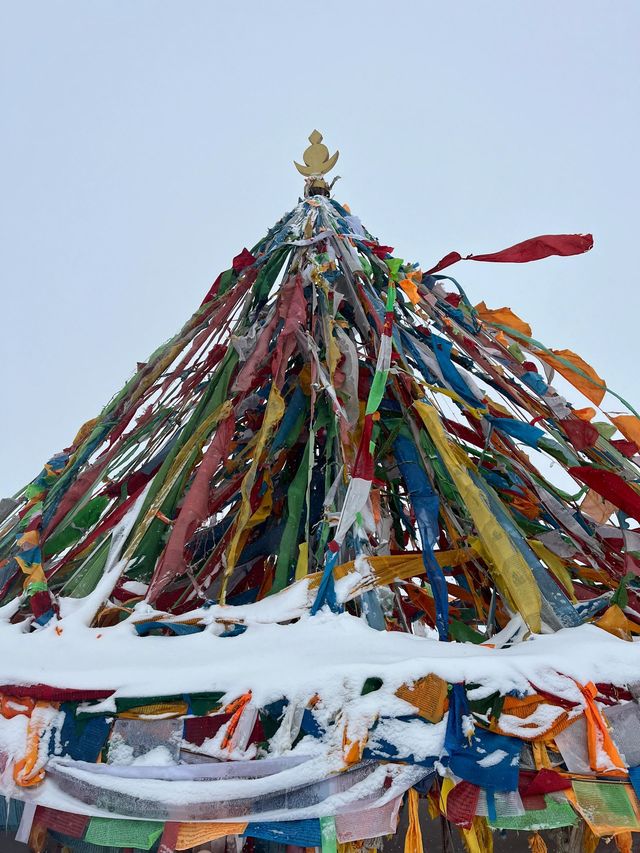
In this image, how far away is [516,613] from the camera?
110 inches

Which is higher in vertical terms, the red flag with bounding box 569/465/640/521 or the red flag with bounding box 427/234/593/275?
the red flag with bounding box 427/234/593/275

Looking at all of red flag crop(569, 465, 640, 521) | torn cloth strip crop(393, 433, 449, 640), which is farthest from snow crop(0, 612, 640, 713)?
red flag crop(569, 465, 640, 521)

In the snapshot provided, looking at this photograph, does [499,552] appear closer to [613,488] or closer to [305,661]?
[613,488]

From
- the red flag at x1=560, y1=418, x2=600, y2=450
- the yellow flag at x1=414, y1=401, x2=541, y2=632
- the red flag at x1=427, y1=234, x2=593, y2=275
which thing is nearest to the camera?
the yellow flag at x1=414, y1=401, x2=541, y2=632

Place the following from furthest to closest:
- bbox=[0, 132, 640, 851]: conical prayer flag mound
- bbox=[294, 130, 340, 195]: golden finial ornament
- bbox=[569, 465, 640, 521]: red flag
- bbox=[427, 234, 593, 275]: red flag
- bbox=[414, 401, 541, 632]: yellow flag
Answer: bbox=[294, 130, 340, 195]: golden finial ornament < bbox=[427, 234, 593, 275]: red flag < bbox=[569, 465, 640, 521]: red flag < bbox=[414, 401, 541, 632]: yellow flag < bbox=[0, 132, 640, 851]: conical prayer flag mound

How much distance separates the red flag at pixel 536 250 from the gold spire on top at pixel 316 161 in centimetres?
155

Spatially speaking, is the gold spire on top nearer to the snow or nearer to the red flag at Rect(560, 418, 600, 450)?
the red flag at Rect(560, 418, 600, 450)

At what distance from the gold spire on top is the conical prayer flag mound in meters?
0.93

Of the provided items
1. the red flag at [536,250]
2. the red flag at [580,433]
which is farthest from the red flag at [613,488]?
the red flag at [536,250]

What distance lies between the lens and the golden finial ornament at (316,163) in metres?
5.39

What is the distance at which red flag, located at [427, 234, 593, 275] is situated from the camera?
14.0 feet

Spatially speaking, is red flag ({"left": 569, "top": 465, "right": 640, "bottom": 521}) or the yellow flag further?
red flag ({"left": 569, "top": 465, "right": 640, "bottom": 521})

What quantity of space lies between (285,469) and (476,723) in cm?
219

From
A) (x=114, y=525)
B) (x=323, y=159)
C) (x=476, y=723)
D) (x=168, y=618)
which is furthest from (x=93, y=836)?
(x=323, y=159)
